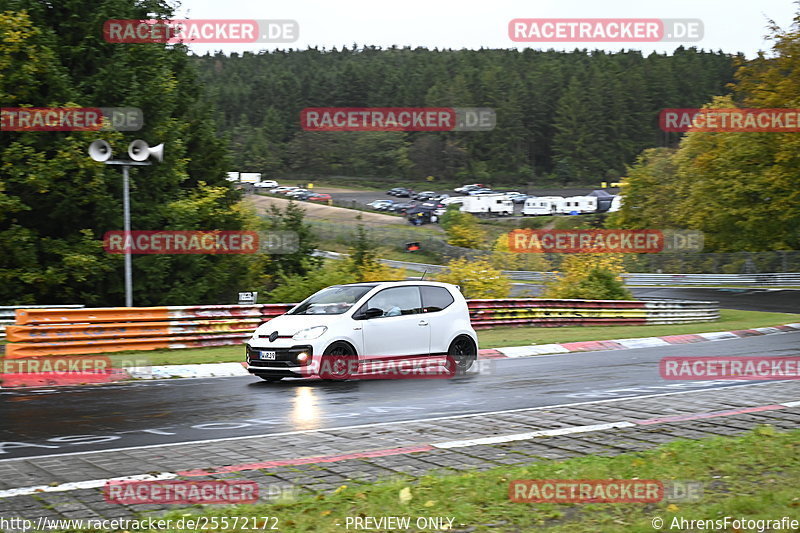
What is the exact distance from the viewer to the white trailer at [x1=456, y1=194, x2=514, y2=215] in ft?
330

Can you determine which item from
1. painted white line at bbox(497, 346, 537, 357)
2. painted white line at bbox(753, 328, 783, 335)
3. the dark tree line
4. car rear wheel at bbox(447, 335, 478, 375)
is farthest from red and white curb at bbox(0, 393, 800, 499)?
the dark tree line

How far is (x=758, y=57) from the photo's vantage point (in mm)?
55219

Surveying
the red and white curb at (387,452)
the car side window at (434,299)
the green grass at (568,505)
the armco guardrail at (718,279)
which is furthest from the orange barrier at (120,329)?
the armco guardrail at (718,279)

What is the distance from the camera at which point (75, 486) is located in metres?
6.97

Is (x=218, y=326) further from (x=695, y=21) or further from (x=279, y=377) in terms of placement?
(x=695, y=21)

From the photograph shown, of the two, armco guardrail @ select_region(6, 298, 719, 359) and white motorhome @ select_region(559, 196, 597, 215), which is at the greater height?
white motorhome @ select_region(559, 196, 597, 215)

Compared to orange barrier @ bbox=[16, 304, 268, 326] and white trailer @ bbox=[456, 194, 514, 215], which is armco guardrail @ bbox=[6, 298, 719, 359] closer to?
orange barrier @ bbox=[16, 304, 268, 326]

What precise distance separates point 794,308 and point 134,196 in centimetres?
3056

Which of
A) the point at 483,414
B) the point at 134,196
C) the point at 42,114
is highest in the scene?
the point at 42,114

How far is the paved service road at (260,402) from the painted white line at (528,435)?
1727 millimetres

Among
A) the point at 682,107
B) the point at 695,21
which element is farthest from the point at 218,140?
the point at 682,107

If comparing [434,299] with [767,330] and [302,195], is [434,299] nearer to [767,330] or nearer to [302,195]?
[767,330]

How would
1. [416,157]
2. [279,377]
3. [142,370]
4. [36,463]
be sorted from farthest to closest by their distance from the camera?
[416,157], [142,370], [279,377], [36,463]

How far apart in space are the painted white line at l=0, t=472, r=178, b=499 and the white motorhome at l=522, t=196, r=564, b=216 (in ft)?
318
